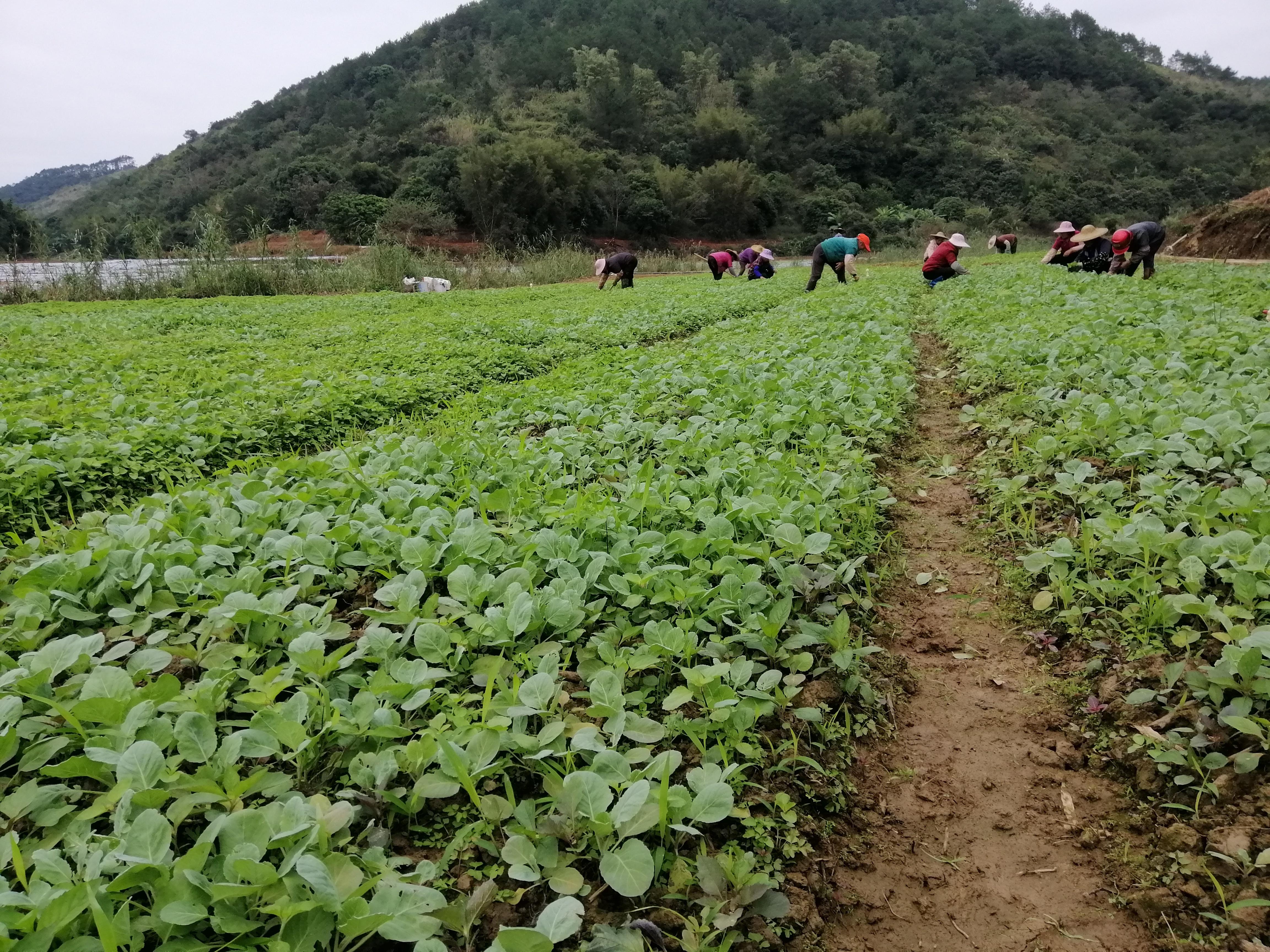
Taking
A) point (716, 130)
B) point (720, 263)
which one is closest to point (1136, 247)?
point (720, 263)

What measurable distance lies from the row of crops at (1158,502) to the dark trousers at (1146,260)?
8.98m

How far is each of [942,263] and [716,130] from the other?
6051 centimetres

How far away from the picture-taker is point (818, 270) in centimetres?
1728

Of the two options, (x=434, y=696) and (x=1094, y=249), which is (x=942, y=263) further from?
(x=434, y=696)

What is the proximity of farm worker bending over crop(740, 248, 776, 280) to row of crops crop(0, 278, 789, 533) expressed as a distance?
9.12 metres

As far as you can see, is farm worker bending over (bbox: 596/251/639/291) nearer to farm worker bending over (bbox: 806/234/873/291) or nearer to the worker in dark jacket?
farm worker bending over (bbox: 806/234/873/291)

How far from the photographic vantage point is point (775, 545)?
2947 mm

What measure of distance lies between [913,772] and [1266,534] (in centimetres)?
172

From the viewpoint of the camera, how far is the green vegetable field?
1538 millimetres

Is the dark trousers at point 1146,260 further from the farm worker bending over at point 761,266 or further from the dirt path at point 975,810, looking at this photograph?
the dirt path at point 975,810

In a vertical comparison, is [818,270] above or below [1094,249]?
below

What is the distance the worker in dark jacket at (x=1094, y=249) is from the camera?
16.4 meters

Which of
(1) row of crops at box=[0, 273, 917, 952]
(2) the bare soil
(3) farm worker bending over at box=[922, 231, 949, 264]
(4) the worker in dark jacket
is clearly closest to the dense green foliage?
(3) farm worker bending over at box=[922, 231, 949, 264]

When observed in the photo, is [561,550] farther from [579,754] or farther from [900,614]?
[900,614]
